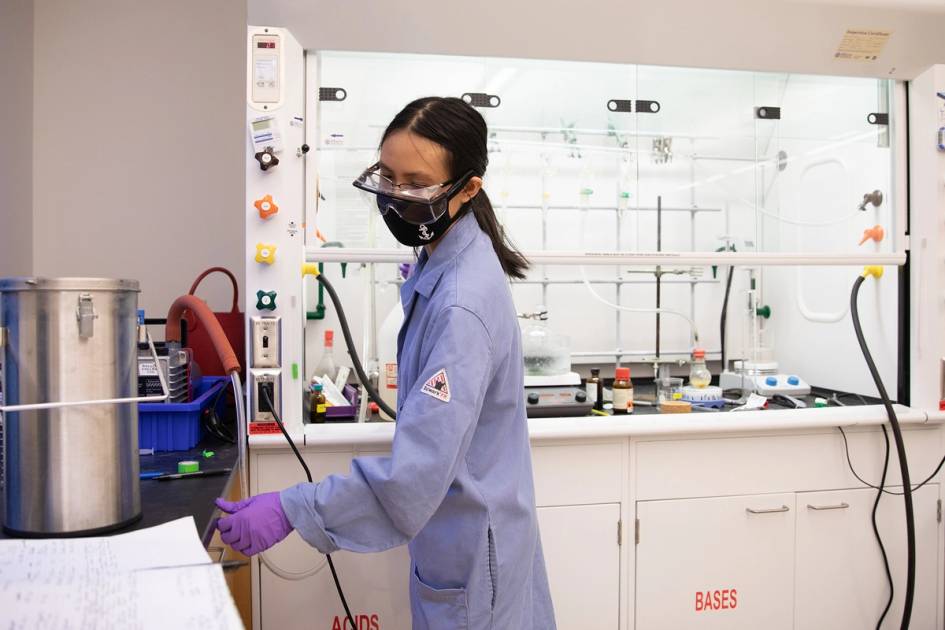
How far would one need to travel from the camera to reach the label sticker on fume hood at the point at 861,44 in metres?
1.83

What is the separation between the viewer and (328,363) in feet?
7.42

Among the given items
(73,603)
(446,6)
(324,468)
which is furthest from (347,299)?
(73,603)

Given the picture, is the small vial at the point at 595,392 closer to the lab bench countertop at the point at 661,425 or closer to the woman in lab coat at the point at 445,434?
the lab bench countertop at the point at 661,425

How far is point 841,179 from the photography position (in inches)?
101

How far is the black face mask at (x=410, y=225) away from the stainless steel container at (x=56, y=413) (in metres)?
0.47

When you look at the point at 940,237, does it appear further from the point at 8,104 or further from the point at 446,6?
the point at 8,104

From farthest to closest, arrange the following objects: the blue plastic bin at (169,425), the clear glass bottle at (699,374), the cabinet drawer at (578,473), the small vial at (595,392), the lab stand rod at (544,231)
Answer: the lab stand rod at (544,231)
the clear glass bottle at (699,374)
the small vial at (595,392)
the cabinet drawer at (578,473)
the blue plastic bin at (169,425)

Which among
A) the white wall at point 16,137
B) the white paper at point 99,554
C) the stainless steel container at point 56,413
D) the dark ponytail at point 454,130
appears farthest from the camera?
the white wall at point 16,137

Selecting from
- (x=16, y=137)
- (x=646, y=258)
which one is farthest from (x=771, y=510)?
(x=16, y=137)

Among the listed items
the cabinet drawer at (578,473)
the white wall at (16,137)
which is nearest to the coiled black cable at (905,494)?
the cabinet drawer at (578,473)

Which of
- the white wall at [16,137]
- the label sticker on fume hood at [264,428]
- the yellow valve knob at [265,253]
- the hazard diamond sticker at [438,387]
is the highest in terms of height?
the white wall at [16,137]

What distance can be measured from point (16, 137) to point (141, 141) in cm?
40

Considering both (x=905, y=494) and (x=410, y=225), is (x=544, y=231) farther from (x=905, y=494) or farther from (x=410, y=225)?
(x=410, y=225)

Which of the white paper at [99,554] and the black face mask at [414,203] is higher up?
the black face mask at [414,203]
